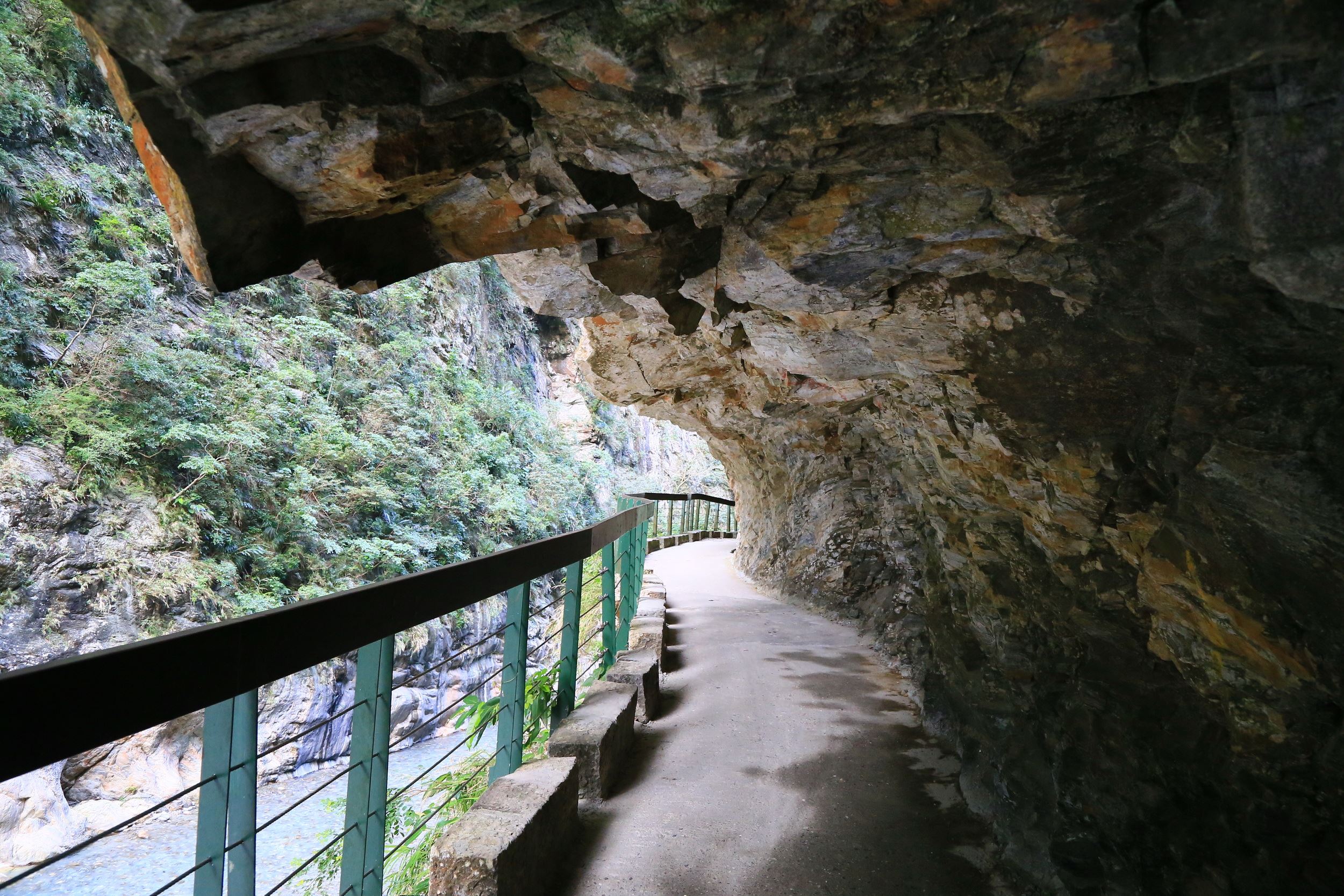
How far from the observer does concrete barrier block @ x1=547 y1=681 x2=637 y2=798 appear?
333 centimetres

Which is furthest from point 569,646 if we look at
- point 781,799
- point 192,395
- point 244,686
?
point 192,395

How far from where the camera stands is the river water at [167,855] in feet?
18.4

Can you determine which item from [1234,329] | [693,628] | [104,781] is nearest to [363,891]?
[1234,329]

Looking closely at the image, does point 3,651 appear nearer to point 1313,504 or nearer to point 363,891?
point 363,891

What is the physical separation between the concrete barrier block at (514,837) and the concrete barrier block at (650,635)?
7.02ft

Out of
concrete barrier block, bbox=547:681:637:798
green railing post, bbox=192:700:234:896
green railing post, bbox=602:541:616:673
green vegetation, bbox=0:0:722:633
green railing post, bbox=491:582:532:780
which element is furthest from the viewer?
green vegetation, bbox=0:0:722:633

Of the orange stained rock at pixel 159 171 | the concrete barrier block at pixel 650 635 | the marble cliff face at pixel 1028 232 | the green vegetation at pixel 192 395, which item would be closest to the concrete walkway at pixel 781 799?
the concrete barrier block at pixel 650 635

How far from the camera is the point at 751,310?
4414 mm

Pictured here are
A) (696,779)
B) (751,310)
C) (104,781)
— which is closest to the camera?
(696,779)

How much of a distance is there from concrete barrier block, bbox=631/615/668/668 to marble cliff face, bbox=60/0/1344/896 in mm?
2390

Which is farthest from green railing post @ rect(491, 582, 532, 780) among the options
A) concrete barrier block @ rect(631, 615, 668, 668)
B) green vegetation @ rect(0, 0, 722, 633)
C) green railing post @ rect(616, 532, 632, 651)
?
green vegetation @ rect(0, 0, 722, 633)

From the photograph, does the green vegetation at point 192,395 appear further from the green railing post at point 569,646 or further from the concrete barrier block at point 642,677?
the green railing post at point 569,646

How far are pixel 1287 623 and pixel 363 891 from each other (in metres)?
2.63

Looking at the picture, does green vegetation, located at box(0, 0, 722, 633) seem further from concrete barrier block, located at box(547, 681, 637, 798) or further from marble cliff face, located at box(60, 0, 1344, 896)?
marble cliff face, located at box(60, 0, 1344, 896)
